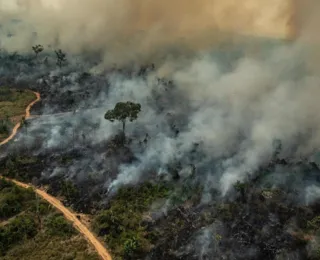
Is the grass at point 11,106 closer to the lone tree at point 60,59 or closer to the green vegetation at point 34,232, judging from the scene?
the lone tree at point 60,59

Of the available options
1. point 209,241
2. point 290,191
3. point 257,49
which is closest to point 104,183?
point 209,241

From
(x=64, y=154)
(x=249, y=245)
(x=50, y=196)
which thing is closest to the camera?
(x=249, y=245)

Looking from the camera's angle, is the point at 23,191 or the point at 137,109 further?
the point at 137,109

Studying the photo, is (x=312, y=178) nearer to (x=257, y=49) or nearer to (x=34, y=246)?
(x=34, y=246)

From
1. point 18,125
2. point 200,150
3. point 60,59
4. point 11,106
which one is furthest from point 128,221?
point 60,59

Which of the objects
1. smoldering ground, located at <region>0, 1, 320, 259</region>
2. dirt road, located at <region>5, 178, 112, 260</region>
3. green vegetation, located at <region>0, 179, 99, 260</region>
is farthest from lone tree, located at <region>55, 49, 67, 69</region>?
green vegetation, located at <region>0, 179, 99, 260</region>

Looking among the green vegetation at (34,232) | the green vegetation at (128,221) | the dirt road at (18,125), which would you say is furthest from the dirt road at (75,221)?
the dirt road at (18,125)

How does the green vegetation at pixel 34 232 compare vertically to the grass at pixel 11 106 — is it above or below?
below
